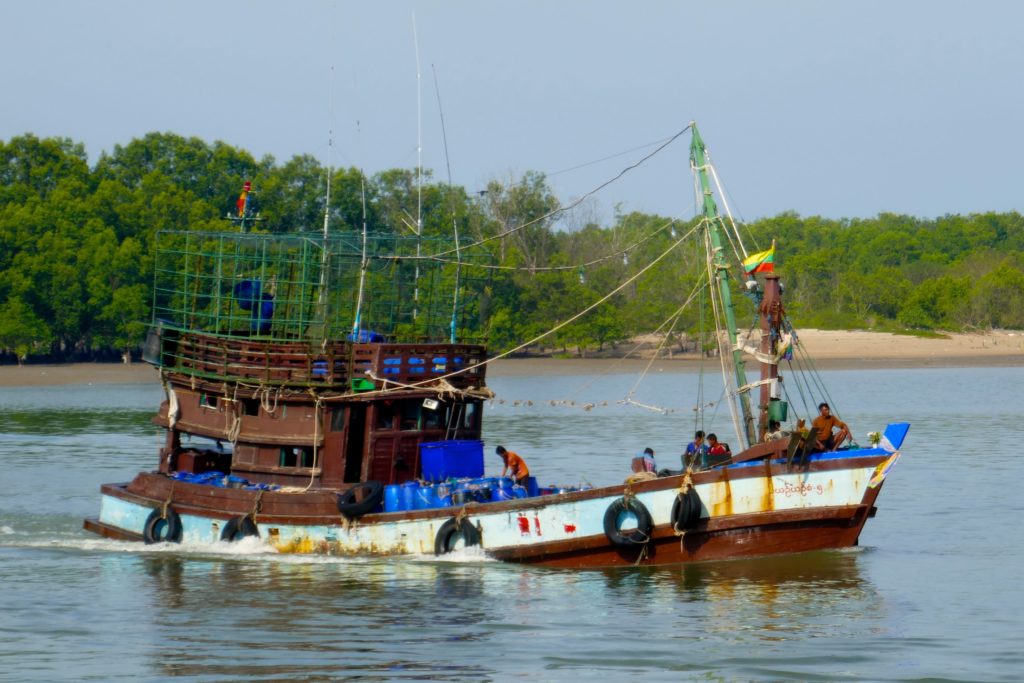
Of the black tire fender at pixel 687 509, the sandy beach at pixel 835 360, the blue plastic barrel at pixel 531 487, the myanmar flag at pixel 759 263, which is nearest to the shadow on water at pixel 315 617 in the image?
the blue plastic barrel at pixel 531 487

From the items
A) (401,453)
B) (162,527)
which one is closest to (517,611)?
(401,453)

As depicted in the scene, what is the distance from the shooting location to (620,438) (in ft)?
144

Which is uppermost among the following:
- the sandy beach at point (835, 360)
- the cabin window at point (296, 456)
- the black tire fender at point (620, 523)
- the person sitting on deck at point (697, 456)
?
the sandy beach at point (835, 360)

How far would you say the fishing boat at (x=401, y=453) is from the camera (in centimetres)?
2044

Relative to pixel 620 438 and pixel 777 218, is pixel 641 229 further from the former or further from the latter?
pixel 620 438

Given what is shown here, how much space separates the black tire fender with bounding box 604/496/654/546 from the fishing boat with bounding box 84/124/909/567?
0.02 metres

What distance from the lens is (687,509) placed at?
20.4 metres

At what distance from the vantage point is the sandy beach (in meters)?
75.2

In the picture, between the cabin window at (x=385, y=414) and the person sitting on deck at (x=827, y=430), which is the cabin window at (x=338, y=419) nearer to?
the cabin window at (x=385, y=414)

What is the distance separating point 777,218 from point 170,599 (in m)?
118

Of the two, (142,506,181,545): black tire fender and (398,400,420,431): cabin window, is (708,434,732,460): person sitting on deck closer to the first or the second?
(398,400,420,431): cabin window

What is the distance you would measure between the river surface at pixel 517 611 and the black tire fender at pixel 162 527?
378 millimetres

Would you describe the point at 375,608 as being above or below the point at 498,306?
below

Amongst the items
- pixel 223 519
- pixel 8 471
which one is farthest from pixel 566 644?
pixel 8 471
